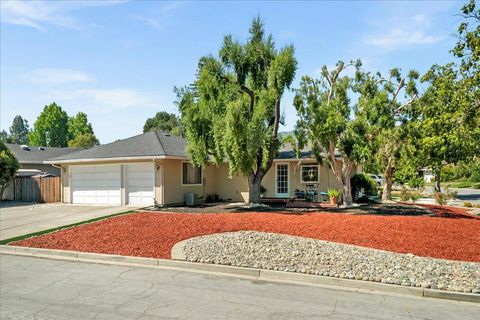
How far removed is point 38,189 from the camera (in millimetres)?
23766

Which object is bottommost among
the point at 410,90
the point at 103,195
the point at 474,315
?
the point at 474,315

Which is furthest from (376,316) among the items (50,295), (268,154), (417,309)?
(268,154)

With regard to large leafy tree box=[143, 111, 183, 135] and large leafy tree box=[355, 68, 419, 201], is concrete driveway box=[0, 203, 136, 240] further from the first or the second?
large leafy tree box=[143, 111, 183, 135]

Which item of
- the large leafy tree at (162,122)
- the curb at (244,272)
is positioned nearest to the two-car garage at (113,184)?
the curb at (244,272)

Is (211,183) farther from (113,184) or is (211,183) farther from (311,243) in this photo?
(311,243)

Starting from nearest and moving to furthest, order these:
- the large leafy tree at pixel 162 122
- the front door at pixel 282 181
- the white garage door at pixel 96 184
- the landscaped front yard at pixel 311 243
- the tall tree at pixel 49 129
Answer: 1. the landscaped front yard at pixel 311 243
2. the white garage door at pixel 96 184
3. the front door at pixel 282 181
4. the large leafy tree at pixel 162 122
5. the tall tree at pixel 49 129

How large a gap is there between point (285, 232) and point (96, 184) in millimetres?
13075

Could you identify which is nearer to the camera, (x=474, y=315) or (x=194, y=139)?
(x=474, y=315)

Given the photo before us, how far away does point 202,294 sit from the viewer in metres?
6.61

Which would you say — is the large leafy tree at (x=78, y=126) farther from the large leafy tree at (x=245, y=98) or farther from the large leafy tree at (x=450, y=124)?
the large leafy tree at (x=450, y=124)

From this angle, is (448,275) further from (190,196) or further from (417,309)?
(190,196)

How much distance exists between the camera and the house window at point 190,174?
20.5m

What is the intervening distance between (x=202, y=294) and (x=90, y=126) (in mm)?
73559

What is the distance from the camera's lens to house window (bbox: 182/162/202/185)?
20500 millimetres
